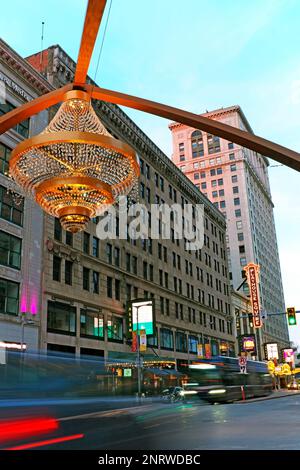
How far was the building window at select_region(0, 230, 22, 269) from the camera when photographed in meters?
32.3

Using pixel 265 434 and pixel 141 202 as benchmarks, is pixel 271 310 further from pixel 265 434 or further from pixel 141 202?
pixel 265 434

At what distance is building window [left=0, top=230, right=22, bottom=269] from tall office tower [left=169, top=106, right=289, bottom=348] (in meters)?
84.0

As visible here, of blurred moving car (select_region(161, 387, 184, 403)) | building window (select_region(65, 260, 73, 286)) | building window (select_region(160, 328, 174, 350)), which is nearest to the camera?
blurred moving car (select_region(161, 387, 184, 403))

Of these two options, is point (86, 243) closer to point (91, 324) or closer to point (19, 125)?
point (91, 324)

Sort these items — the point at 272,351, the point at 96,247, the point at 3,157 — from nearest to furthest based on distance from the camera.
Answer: the point at 3,157
the point at 96,247
the point at 272,351

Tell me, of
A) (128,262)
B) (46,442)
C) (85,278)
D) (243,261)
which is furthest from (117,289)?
(243,261)

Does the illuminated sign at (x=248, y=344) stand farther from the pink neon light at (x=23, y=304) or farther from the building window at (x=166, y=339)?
the pink neon light at (x=23, y=304)

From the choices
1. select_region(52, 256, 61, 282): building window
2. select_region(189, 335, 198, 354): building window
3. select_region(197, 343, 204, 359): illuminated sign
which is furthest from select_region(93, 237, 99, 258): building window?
select_region(197, 343, 204, 359): illuminated sign

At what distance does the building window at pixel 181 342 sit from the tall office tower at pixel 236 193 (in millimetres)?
54268

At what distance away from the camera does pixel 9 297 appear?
1272 inches

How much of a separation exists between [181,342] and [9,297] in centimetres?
3175

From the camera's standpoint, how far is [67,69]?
1631 inches

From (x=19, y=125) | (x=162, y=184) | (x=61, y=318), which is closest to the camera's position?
(x=19, y=125)

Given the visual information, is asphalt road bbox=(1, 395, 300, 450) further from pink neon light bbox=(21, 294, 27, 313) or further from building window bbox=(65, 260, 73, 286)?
building window bbox=(65, 260, 73, 286)
